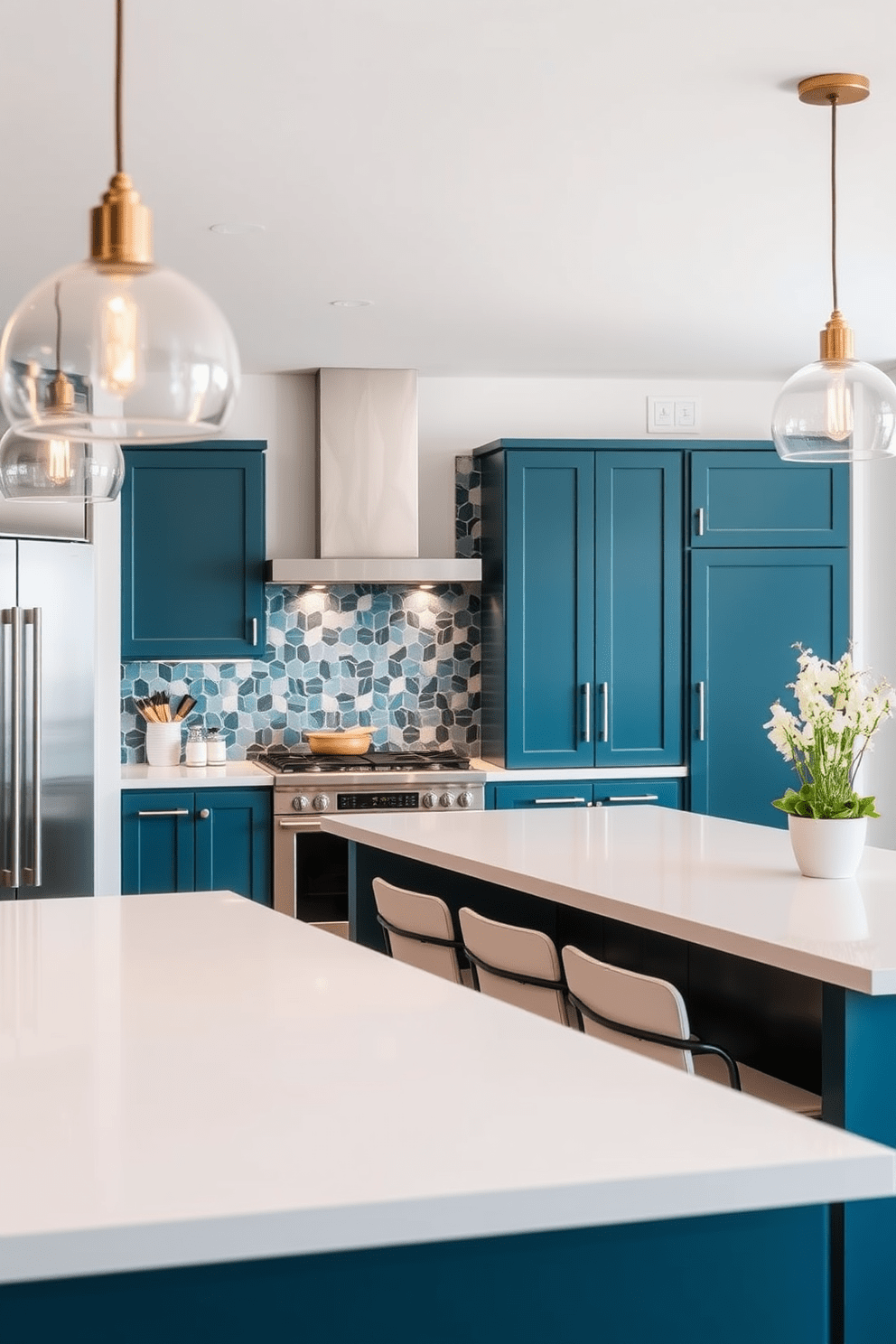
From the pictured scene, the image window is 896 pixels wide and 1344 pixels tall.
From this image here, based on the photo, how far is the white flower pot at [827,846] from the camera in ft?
9.93

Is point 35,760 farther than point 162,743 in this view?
No

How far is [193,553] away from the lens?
577 cm

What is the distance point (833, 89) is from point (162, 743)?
3835 millimetres

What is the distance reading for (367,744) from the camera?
5977mm

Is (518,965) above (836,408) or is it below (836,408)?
below

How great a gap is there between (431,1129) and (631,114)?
234 cm

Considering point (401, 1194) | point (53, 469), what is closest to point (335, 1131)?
point (401, 1194)

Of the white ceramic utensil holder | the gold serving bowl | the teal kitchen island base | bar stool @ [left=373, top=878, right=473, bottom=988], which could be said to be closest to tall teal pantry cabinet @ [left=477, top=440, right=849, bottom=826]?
the gold serving bowl

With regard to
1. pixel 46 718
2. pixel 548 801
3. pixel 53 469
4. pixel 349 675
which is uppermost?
pixel 53 469

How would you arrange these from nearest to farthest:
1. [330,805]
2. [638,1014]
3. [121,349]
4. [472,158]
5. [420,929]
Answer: [121,349]
[638,1014]
[420,929]
[472,158]
[330,805]

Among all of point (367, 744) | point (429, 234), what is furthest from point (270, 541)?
point (429, 234)

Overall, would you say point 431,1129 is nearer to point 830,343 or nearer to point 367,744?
point 830,343

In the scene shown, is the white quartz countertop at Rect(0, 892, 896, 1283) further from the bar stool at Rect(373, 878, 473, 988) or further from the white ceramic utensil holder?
the white ceramic utensil holder

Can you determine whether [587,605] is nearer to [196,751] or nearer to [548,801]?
[548,801]
